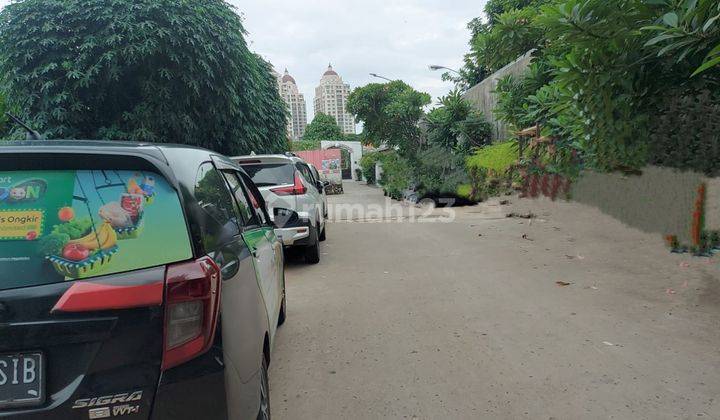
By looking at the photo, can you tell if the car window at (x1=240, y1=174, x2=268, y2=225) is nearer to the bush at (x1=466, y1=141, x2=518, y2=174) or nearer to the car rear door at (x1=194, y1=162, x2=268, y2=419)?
the car rear door at (x1=194, y1=162, x2=268, y2=419)

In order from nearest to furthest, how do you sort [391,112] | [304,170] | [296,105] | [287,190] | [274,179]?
[287,190] → [274,179] → [304,170] → [391,112] → [296,105]

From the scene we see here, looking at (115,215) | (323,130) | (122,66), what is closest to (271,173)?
(122,66)

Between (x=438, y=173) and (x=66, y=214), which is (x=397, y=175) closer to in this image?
(x=438, y=173)

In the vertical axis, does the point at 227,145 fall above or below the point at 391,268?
Result: above

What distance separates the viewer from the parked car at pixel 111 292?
1514 mm

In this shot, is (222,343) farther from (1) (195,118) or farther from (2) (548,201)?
(2) (548,201)

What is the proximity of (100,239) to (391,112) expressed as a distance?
1936 cm

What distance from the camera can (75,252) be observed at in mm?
1603

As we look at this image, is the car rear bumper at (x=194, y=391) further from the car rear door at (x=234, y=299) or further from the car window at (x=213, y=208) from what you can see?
the car window at (x=213, y=208)

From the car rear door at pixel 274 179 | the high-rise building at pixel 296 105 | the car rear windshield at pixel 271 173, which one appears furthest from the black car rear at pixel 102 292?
the high-rise building at pixel 296 105

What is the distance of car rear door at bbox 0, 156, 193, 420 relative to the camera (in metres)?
1.51

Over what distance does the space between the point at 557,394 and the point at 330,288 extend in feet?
10.7

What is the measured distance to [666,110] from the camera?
544cm

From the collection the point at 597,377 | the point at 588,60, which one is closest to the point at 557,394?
the point at 597,377
